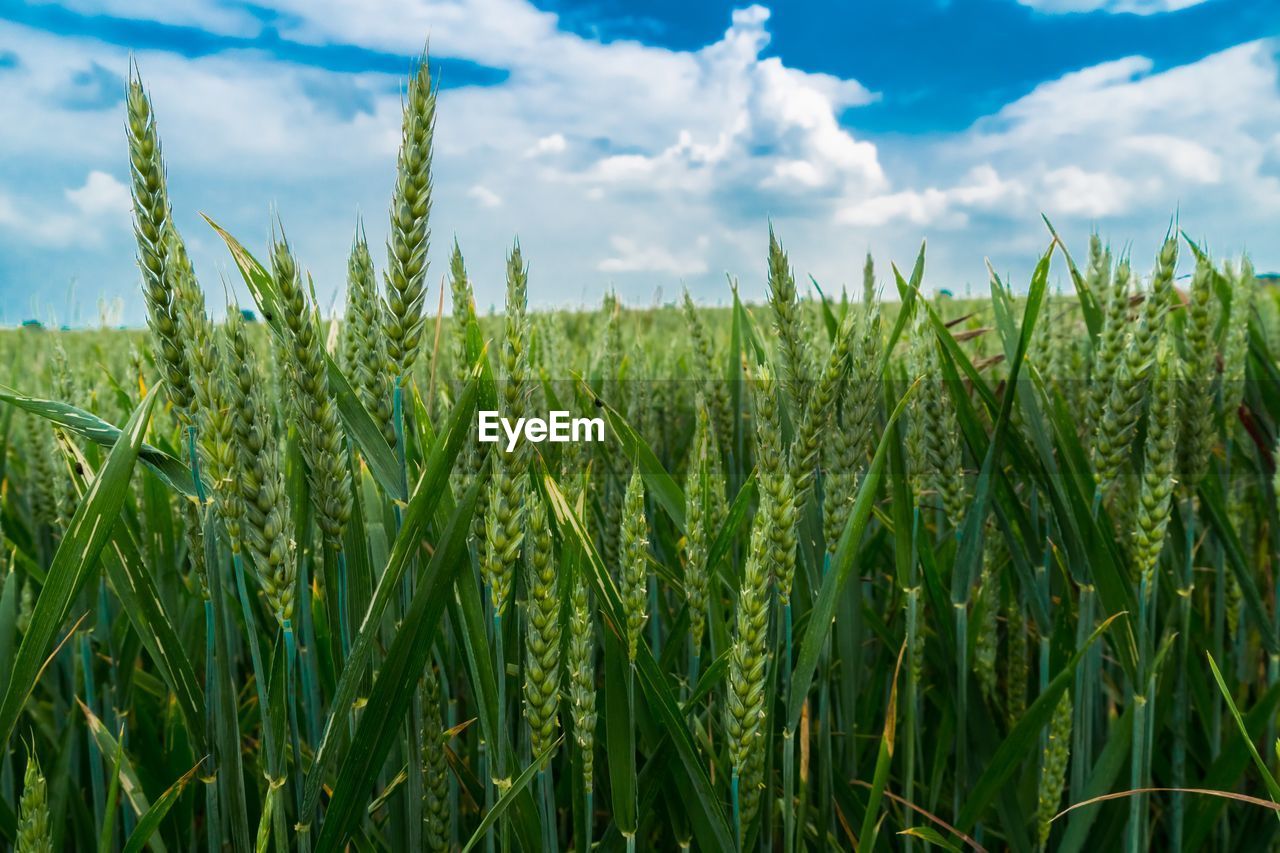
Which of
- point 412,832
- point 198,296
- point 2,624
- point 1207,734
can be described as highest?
point 198,296

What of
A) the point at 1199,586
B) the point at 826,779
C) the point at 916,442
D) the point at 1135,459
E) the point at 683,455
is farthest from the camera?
the point at 683,455

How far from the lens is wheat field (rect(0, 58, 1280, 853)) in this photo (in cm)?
86

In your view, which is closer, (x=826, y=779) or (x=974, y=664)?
(x=826, y=779)

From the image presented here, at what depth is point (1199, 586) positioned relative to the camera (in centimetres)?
226

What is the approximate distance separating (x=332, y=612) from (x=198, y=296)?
473 mm

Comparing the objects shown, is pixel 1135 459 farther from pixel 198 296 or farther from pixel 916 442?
pixel 198 296

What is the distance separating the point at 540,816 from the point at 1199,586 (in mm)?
2080

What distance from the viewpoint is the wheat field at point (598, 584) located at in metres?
0.86

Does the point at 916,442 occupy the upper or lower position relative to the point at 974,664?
upper

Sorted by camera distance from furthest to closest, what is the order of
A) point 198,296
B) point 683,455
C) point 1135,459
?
point 683,455
point 1135,459
point 198,296

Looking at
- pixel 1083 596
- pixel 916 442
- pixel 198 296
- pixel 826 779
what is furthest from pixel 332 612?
pixel 1083 596

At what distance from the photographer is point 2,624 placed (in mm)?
1221

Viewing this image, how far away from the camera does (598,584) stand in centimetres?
94

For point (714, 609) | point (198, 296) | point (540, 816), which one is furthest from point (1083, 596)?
point (198, 296)
